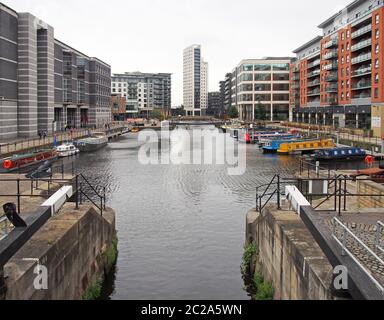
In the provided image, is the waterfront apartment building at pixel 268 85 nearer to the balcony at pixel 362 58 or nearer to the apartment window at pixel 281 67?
the apartment window at pixel 281 67

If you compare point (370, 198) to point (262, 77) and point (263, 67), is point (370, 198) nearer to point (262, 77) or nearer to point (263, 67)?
point (262, 77)

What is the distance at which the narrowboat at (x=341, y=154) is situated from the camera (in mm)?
59531

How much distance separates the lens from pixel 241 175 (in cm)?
4731

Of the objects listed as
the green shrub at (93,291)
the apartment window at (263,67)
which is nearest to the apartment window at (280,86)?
the apartment window at (263,67)

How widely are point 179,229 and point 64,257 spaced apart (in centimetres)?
1299

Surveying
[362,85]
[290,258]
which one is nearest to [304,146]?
[362,85]

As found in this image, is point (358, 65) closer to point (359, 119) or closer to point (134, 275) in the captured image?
point (359, 119)

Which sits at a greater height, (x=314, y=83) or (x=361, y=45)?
(x=361, y=45)

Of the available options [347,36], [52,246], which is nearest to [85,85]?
[347,36]

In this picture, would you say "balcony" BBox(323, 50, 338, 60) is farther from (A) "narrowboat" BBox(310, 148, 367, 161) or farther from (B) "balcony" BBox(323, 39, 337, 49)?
(A) "narrowboat" BBox(310, 148, 367, 161)

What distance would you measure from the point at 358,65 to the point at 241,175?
47.4 metres

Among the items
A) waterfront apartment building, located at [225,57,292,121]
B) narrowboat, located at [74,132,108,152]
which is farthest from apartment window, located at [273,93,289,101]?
narrowboat, located at [74,132,108,152]

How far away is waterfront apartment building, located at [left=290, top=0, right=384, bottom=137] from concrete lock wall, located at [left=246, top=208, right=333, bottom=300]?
185ft

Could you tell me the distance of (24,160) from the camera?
5059 centimetres
